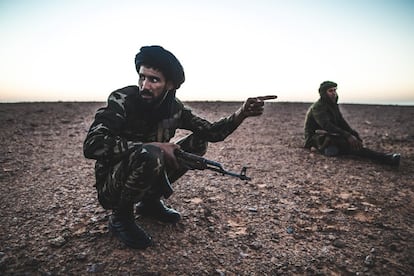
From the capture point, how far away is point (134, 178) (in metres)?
2.09

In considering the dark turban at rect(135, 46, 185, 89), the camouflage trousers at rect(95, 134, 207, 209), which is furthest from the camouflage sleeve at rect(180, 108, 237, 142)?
the camouflage trousers at rect(95, 134, 207, 209)

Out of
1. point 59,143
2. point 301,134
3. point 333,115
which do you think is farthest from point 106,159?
point 301,134

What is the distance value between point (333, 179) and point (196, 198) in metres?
2.15

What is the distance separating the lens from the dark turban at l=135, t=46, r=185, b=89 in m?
2.39

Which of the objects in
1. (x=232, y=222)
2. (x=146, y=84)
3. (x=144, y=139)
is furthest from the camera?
(x=232, y=222)

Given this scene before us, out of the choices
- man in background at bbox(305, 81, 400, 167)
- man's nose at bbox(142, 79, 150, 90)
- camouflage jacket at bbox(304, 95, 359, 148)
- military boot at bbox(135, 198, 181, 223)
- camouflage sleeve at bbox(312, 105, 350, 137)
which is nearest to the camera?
man's nose at bbox(142, 79, 150, 90)

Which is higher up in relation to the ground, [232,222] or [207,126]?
[207,126]

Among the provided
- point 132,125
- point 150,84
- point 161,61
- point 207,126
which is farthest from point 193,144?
point 161,61

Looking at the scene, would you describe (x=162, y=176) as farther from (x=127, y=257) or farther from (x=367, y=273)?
(x=367, y=273)

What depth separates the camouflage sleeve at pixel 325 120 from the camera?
211 inches

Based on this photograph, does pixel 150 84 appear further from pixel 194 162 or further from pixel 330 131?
pixel 330 131

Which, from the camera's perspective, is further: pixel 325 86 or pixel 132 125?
pixel 325 86

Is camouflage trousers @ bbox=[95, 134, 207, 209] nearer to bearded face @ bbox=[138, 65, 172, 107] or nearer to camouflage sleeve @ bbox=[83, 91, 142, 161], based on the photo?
camouflage sleeve @ bbox=[83, 91, 142, 161]

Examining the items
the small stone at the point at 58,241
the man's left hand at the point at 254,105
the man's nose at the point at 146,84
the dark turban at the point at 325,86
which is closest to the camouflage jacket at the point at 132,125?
the man's nose at the point at 146,84
